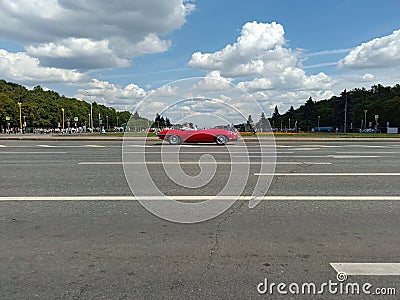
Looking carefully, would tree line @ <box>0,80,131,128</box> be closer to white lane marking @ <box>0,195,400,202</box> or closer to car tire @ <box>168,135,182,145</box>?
car tire @ <box>168,135,182,145</box>

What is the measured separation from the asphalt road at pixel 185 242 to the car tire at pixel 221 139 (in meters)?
12.9

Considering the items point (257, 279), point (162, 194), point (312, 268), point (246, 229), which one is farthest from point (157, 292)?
point (162, 194)

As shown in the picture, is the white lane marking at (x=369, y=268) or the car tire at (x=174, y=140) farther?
the car tire at (x=174, y=140)

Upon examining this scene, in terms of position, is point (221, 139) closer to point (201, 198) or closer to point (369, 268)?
point (201, 198)

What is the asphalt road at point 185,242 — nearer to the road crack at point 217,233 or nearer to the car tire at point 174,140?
the road crack at point 217,233

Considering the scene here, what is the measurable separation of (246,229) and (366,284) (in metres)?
1.74

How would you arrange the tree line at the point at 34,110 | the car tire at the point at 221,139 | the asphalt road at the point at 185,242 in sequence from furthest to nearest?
the tree line at the point at 34,110 < the car tire at the point at 221,139 < the asphalt road at the point at 185,242

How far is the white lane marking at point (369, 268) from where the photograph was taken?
3.47 metres

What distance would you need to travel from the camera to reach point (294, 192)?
23.0ft

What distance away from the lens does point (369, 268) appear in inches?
140

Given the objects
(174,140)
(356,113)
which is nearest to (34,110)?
(174,140)

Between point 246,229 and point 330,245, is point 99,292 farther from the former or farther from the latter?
point 330,245

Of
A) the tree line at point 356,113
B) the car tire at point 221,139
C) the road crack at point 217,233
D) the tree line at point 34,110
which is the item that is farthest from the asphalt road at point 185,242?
the tree line at point 34,110

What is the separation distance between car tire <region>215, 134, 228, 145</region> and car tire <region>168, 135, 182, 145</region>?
2.21m
